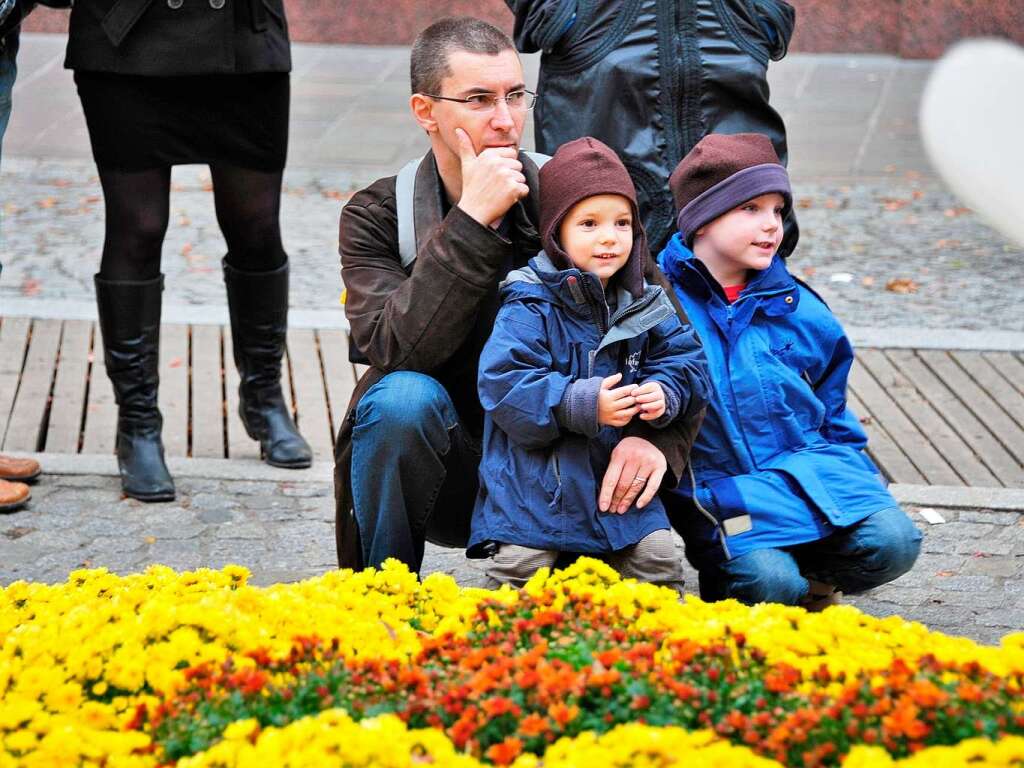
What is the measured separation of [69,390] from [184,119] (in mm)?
1320

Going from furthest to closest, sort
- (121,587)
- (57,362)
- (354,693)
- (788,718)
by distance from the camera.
→ (57,362), (121,587), (354,693), (788,718)

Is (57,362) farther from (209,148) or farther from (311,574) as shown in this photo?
(311,574)

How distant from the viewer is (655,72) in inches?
148

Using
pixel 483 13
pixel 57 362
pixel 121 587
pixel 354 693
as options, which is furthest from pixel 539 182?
pixel 483 13

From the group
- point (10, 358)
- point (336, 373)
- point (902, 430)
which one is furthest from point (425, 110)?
point (10, 358)

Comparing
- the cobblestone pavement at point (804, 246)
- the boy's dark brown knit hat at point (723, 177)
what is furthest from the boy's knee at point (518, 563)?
the cobblestone pavement at point (804, 246)

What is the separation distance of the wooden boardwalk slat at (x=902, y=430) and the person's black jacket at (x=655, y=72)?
1265mm

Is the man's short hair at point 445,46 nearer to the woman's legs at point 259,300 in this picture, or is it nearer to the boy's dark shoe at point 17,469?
the woman's legs at point 259,300

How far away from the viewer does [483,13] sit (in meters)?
12.2

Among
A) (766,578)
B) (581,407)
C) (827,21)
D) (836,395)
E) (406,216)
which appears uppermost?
(406,216)

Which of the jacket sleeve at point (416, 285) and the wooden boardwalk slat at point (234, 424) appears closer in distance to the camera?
the jacket sleeve at point (416, 285)

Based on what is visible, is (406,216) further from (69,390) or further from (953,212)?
(953,212)

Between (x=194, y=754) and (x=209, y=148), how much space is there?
268 cm

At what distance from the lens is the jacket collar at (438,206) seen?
10.9ft
